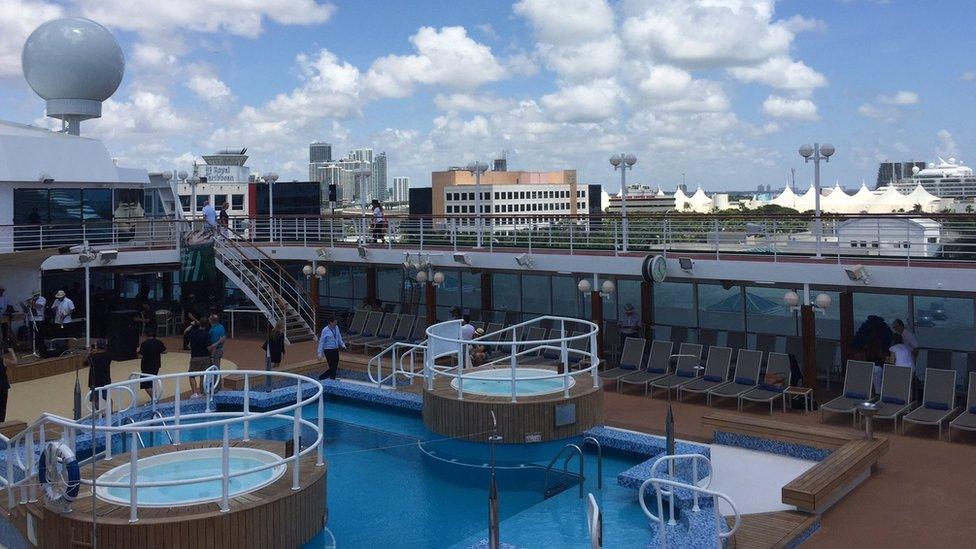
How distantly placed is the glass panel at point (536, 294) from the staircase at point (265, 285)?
450cm

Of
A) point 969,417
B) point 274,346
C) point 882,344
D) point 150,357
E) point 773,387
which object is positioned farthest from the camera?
point 274,346

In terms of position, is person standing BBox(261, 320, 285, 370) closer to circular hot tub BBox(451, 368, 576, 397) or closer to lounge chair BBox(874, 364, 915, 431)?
circular hot tub BBox(451, 368, 576, 397)

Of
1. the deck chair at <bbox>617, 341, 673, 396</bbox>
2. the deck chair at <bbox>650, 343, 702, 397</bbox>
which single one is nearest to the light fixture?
the deck chair at <bbox>617, 341, 673, 396</bbox>

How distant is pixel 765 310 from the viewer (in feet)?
48.2

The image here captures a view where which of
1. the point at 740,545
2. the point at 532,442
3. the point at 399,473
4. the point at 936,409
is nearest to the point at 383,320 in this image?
the point at 532,442

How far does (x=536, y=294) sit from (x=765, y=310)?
4.81 m

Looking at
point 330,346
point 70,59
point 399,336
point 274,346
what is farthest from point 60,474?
point 70,59

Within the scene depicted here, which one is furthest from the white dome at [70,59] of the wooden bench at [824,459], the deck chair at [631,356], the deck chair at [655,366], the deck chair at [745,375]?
the wooden bench at [824,459]

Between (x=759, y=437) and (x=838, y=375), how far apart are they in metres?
3.94

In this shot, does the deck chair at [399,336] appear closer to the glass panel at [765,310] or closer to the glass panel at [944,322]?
the glass panel at [765,310]

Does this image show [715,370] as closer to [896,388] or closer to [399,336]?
[896,388]

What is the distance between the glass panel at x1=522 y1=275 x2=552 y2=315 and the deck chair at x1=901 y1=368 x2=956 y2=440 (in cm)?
795

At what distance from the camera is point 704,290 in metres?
15.3

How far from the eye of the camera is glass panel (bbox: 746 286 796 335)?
14516 mm
